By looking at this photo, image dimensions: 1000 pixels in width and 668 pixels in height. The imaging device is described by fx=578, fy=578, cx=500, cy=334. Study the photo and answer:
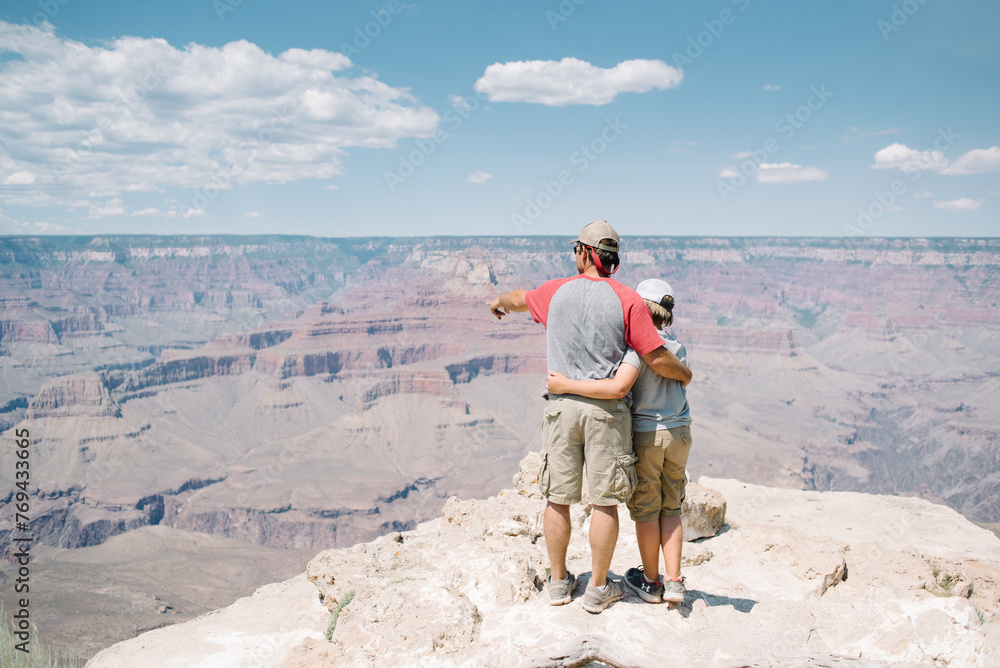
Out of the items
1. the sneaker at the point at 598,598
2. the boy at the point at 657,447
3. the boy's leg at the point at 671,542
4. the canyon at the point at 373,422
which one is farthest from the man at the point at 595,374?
the canyon at the point at 373,422

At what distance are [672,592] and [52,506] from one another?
324 ft

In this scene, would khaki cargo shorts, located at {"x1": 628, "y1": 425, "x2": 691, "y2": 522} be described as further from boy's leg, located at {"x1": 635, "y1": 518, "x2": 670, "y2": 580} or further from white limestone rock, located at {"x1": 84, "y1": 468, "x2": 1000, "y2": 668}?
white limestone rock, located at {"x1": 84, "y1": 468, "x2": 1000, "y2": 668}

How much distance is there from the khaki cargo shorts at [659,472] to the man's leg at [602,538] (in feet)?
0.73

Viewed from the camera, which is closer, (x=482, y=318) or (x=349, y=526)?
(x=349, y=526)

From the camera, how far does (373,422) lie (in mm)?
106375

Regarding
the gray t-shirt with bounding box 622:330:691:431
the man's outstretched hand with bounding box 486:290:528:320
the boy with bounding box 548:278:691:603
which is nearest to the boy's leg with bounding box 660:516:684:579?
the boy with bounding box 548:278:691:603

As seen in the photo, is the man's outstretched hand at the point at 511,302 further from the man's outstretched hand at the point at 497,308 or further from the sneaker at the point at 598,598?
the sneaker at the point at 598,598

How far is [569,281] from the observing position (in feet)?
14.2

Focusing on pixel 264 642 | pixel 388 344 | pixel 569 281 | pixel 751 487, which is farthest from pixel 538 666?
pixel 388 344

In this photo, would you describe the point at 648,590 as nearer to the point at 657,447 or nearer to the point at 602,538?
the point at 602,538

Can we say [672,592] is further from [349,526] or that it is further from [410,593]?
[349,526]

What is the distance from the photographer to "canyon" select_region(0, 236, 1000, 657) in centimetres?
7562

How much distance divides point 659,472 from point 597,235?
184cm

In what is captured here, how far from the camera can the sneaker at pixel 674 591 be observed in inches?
171
